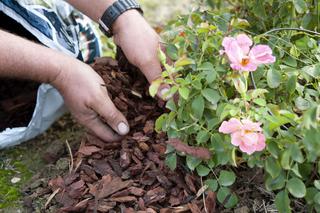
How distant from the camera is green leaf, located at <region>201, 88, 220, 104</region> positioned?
132 cm

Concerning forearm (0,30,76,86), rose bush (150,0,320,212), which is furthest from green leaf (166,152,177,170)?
forearm (0,30,76,86)

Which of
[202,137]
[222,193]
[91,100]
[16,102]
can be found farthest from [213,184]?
[16,102]

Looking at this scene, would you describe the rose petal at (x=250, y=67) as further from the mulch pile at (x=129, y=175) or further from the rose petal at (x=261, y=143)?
the mulch pile at (x=129, y=175)

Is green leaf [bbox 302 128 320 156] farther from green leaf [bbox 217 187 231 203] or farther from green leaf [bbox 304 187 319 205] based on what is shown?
green leaf [bbox 217 187 231 203]

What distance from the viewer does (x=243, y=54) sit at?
127 cm

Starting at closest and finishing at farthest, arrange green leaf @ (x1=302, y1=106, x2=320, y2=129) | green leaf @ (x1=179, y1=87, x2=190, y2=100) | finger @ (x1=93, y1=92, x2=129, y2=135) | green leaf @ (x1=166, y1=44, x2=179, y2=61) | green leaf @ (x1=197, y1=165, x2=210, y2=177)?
green leaf @ (x1=302, y1=106, x2=320, y2=129) → green leaf @ (x1=179, y1=87, x2=190, y2=100) → green leaf @ (x1=197, y1=165, x2=210, y2=177) → green leaf @ (x1=166, y1=44, x2=179, y2=61) → finger @ (x1=93, y1=92, x2=129, y2=135)

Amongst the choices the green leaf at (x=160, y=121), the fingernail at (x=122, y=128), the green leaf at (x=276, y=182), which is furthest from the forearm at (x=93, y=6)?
the green leaf at (x=276, y=182)

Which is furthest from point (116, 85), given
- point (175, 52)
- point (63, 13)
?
point (63, 13)

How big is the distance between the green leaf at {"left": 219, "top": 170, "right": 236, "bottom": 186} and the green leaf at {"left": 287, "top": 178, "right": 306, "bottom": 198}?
0.17 meters

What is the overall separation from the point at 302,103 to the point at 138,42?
558mm

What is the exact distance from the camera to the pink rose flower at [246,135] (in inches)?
46.6

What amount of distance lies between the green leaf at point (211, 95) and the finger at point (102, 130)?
0.45 meters

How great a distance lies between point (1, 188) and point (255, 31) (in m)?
0.98

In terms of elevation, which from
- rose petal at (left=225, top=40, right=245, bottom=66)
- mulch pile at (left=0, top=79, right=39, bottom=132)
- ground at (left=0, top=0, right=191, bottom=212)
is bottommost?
ground at (left=0, top=0, right=191, bottom=212)
